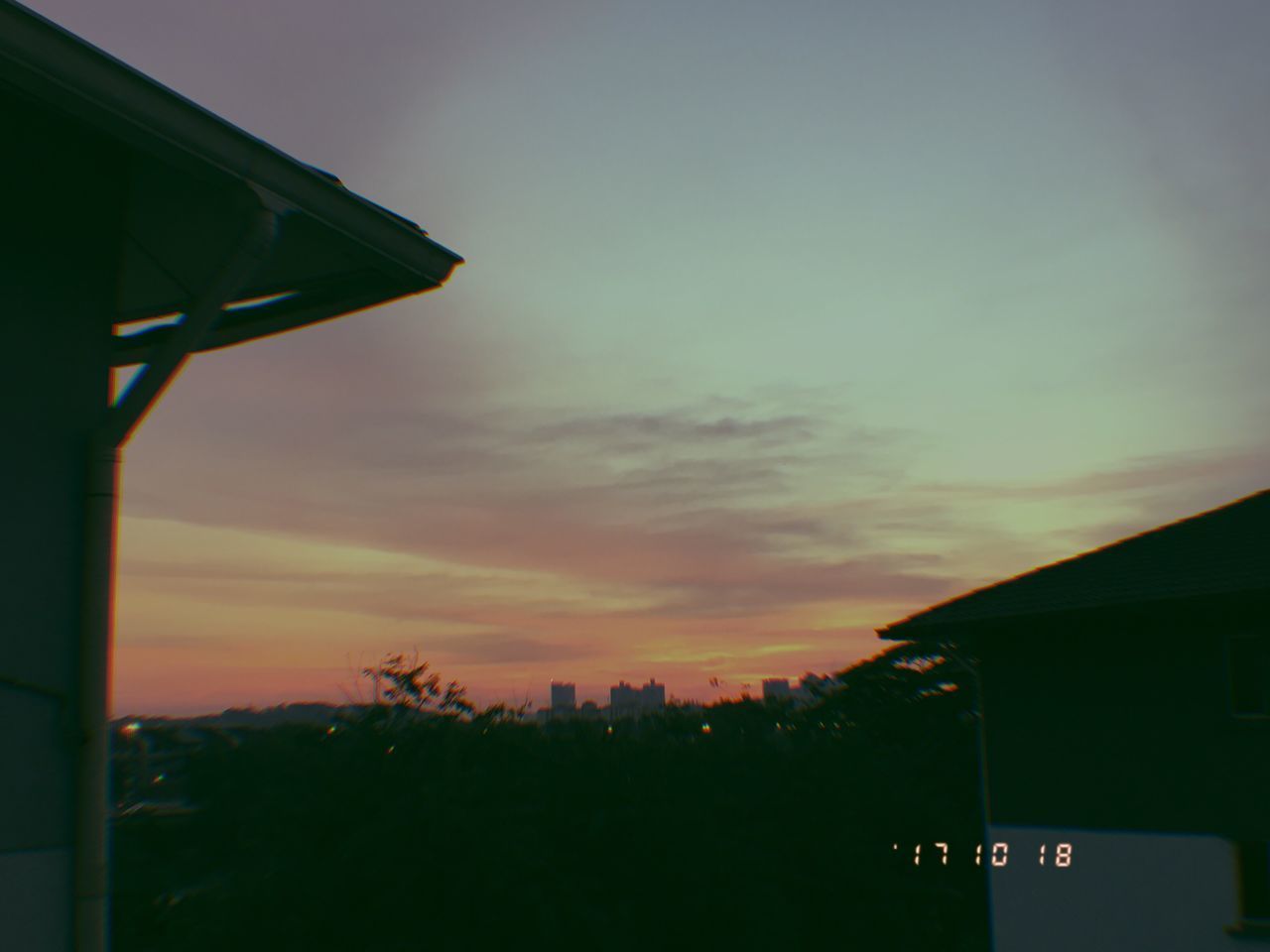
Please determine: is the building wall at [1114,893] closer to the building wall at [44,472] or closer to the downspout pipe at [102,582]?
the downspout pipe at [102,582]

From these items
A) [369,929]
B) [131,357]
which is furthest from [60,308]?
[369,929]

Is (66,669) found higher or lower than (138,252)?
lower

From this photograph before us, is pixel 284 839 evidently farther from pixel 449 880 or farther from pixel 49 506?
pixel 49 506

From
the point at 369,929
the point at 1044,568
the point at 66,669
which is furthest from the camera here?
the point at 1044,568

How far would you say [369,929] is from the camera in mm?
15625

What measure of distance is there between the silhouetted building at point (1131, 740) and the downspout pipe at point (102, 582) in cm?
1445

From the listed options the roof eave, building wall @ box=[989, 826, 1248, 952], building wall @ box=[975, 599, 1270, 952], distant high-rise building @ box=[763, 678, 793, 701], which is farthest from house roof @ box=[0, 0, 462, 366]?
distant high-rise building @ box=[763, 678, 793, 701]

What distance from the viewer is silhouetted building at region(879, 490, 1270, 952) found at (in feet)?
50.7

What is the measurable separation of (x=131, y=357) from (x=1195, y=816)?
1564 centimetres

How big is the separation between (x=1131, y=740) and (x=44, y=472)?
16608 millimetres

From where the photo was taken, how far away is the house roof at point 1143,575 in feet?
51.6

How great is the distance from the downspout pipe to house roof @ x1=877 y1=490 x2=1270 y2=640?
1443 cm

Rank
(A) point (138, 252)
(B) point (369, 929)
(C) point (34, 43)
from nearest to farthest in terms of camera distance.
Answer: (C) point (34, 43)
(A) point (138, 252)
(B) point (369, 929)

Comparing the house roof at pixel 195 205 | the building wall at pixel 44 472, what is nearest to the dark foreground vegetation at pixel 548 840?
the house roof at pixel 195 205
